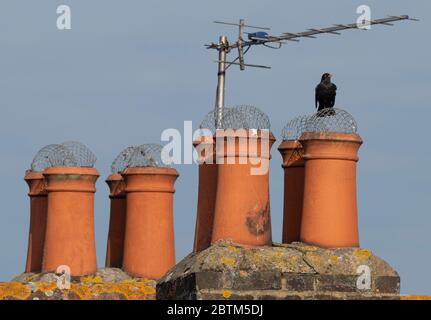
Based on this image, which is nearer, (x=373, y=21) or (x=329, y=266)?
(x=329, y=266)

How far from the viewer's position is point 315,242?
25.9 m

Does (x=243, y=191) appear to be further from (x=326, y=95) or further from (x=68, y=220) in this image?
(x=68, y=220)

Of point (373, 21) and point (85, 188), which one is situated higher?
point (373, 21)

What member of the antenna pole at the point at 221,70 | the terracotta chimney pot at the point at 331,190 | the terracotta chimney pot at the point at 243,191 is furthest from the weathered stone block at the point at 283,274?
the antenna pole at the point at 221,70

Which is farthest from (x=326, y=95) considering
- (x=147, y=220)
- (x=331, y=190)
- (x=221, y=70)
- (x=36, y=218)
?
(x=36, y=218)

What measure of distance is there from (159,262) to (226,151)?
7861 millimetres

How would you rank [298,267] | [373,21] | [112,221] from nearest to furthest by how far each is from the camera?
[298,267], [373,21], [112,221]

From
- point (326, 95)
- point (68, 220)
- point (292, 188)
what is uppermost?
point (326, 95)

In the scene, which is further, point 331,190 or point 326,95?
point 326,95
